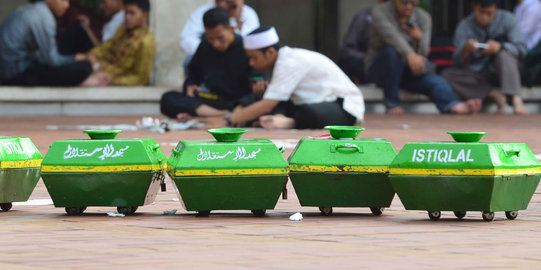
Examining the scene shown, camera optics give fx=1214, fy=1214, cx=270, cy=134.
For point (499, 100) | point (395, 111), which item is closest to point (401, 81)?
point (395, 111)

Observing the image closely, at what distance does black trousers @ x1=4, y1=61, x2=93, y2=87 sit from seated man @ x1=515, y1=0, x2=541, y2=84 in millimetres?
5018

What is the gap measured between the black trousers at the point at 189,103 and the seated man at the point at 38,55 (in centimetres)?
230

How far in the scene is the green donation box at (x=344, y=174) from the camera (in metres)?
4.06

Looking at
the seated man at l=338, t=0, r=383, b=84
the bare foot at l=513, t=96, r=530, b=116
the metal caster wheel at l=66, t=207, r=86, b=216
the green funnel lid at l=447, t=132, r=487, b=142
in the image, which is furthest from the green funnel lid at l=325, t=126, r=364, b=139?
the seated man at l=338, t=0, r=383, b=84

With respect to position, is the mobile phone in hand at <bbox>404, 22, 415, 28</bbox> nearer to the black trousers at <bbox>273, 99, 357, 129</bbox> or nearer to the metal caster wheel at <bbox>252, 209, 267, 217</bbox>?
the black trousers at <bbox>273, 99, 357, 129</bbox>

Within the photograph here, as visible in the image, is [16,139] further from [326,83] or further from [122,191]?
[326,83]

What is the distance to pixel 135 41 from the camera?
43.3 feet

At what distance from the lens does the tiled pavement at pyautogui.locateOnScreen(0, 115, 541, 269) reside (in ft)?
9.50

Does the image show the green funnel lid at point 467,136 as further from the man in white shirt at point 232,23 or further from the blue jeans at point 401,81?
the blue jeans at point 401,81

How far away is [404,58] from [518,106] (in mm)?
1474

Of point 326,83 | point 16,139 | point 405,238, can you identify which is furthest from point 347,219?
point 326,83

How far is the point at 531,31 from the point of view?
14203mm

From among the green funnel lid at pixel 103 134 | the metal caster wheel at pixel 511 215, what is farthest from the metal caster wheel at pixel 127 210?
the metal caster wheel at pixel 511 215

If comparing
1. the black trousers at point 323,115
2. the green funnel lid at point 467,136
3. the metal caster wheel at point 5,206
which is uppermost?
the green funnel lid at point 467,136
